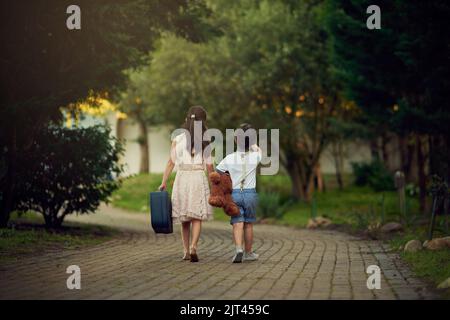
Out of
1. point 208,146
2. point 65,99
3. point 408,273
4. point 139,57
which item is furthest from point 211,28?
point 408,273

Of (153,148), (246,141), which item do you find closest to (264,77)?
(246,141)

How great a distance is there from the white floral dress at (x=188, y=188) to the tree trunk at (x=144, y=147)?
101 ft

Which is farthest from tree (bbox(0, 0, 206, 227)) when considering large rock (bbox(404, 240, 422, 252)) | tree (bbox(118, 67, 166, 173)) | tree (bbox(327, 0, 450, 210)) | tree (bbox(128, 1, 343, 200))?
tree (bbox(118, 67, 166, 173))

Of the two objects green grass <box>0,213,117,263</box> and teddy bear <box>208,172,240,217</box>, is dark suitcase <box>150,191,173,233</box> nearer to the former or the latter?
teddy bear <box>208,172,240,217</box>

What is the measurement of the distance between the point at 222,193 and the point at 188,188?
54 cm

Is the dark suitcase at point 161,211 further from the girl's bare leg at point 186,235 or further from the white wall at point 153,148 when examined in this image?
the white wall at point 153,148

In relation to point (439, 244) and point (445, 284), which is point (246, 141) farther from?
point (445, 284)

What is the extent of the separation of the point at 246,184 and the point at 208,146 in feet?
2.48

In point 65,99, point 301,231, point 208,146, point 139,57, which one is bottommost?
point 301,231

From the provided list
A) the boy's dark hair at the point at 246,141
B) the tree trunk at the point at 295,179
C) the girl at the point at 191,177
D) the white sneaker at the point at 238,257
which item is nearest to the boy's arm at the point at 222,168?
the girl at the point at 191,177

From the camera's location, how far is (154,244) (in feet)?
44.2

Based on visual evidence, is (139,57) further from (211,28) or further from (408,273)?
(408,273)

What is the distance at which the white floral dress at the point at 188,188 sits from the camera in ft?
34.8

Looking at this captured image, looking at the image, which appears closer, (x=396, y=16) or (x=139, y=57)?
(x=139, y=57)
